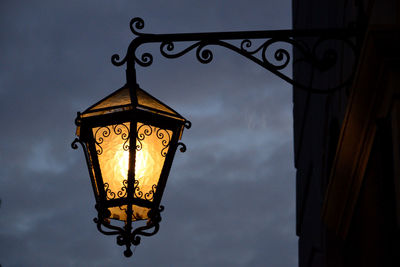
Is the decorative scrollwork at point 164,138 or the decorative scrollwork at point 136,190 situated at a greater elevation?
the decorative scrollwork at point 164,138

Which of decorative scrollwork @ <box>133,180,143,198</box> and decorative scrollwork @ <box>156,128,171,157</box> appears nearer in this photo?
decorative scrollwork @ <box>133,180,143,198</box>

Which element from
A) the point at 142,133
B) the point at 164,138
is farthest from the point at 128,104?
the point at 164,138

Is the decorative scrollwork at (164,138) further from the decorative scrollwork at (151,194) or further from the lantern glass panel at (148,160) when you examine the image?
the decorative scrollwork at (151,194)

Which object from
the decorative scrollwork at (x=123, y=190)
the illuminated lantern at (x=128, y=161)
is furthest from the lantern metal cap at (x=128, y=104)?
the decorative scrollwork at (x=123, y=190)

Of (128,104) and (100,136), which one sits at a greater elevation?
(128,104)

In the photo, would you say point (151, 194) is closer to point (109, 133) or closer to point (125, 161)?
A: point (125, 161)

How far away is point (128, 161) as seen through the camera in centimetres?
521

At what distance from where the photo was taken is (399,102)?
437 cm

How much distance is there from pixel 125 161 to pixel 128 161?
35 mm

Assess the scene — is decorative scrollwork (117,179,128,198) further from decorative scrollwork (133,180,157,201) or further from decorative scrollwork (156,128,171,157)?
decorative scrollwork (156,128,171,157)

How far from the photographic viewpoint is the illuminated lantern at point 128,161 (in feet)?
17.1

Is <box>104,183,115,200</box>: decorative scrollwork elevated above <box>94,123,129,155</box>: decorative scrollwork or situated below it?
below

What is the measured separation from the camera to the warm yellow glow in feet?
17.1

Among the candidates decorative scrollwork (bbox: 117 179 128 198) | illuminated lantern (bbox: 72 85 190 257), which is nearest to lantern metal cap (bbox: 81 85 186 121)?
illuminated lantern (bbox: 72 85 190 257)
